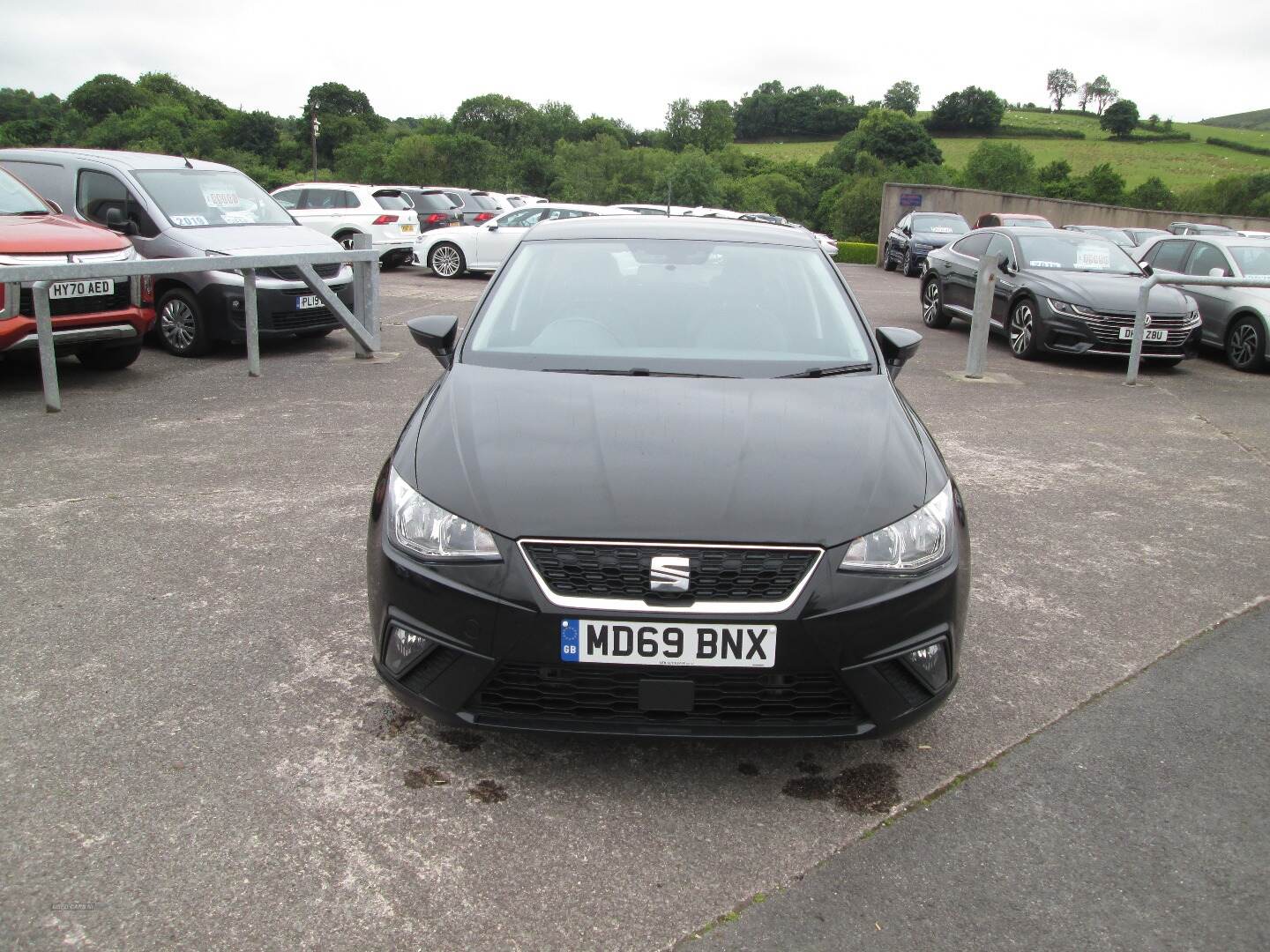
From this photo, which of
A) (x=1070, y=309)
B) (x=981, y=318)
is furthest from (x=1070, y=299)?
(x=981, y=318)

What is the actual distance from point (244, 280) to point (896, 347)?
6.67 metres

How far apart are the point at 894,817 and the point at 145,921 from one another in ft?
6.08

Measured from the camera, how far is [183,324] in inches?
389

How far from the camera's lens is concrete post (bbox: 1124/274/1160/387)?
10.2 meters

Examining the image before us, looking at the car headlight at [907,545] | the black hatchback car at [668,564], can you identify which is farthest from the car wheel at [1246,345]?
the car headlight at [907,545]

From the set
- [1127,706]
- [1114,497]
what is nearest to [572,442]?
[1127,706]

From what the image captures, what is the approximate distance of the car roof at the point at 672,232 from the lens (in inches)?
183

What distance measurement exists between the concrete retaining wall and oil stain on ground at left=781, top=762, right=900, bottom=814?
111 ft

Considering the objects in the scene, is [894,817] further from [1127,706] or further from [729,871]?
[1127,706]

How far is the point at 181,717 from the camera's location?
3283mm

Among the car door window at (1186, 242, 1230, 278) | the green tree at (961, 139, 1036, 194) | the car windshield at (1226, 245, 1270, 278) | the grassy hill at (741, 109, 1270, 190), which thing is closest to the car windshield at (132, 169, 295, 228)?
the car door window at (1186, 242, 1230, 278)

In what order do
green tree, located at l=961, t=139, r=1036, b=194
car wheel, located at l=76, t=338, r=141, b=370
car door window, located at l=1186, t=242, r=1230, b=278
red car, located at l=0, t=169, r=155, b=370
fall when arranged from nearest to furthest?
1. red car, located at l=0, t=169, r=155, b=370
2. car wheel, located at l=76, t=338, r=141, b=370
3. car door window, located at l=1186, t=242, r=1230, b=278
4. green tree, located at l=961, t=139, r=1036, b=194

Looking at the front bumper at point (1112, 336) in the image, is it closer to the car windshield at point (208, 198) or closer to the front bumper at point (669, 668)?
the car windshield at point (208, 198)

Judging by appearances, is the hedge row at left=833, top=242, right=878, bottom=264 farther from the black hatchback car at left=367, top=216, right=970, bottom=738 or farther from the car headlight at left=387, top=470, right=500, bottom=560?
the car headlight at left=387, top=470, right=500, bottom=560
